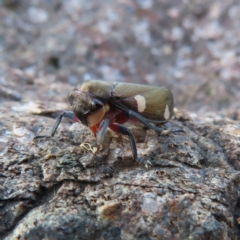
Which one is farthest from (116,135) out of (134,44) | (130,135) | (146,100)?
(134,44)

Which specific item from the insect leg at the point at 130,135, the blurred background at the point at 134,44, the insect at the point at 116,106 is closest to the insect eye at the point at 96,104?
the insect at the point at 116,106

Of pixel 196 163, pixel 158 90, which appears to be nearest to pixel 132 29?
pixel 158 90

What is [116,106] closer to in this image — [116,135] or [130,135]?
[116,135]

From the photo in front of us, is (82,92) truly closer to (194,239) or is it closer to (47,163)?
(47,163)

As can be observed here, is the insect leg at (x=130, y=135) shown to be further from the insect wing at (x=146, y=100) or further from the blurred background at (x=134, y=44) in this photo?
the blurred background at (x=134, y=44)

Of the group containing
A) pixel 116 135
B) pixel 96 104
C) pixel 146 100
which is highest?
pixel 146 100

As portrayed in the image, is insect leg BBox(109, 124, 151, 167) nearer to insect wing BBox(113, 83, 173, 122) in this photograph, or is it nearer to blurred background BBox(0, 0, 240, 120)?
insect wing BBox(113, 83, 173, 122)

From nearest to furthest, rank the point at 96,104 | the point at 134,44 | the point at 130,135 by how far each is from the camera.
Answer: the point at 130,135 < the point at 96,104 < the point at 134,44
